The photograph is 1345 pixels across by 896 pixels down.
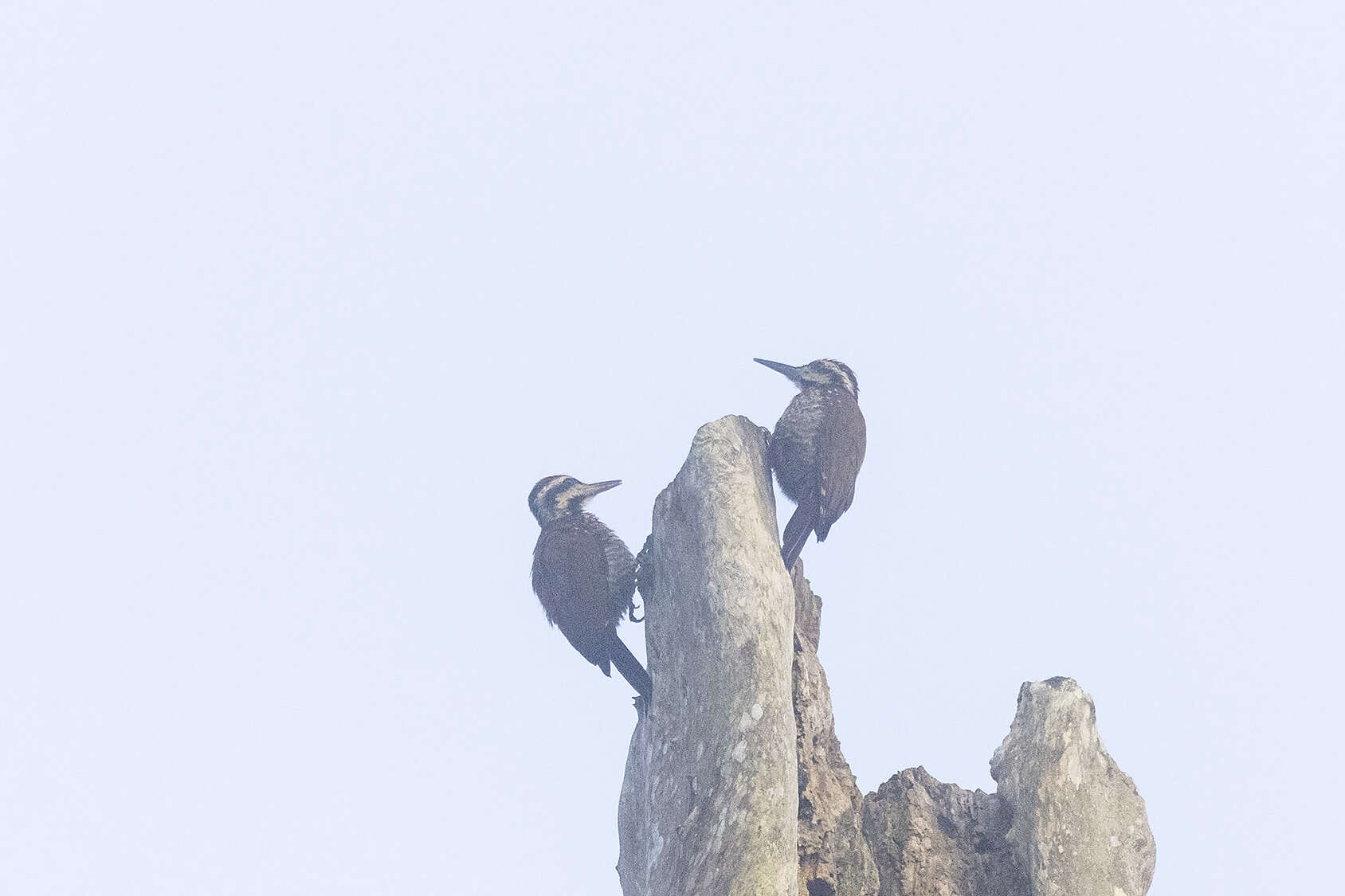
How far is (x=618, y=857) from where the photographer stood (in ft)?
27.3

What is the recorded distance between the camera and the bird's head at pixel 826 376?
30.5 ft

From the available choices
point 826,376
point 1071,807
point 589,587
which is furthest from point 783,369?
point 1071,807

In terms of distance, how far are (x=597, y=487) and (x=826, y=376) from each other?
171 cm

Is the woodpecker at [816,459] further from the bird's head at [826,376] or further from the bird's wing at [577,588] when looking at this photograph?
the bird's wing at [577,588]

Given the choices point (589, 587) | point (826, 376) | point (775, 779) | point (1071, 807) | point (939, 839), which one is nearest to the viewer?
point (775, 779)

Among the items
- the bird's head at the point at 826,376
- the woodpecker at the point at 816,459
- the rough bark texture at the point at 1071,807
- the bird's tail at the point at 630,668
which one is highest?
the bird's head at the point at 826,376

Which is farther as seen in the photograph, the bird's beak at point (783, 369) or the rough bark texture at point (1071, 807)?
the bird's beak at point (783, 369)

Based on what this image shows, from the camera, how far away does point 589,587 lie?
867cm

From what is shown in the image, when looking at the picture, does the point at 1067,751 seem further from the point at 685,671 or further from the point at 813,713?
the point at 685,671

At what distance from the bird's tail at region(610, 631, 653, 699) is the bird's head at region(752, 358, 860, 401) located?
2.19 metres

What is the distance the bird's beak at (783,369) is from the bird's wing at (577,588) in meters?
1.82

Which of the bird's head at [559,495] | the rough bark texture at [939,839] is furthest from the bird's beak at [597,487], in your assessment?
the rough bark texture at [939,839]

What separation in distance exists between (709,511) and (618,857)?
2208 mm

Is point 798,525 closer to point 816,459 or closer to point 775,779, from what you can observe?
point 816,459
